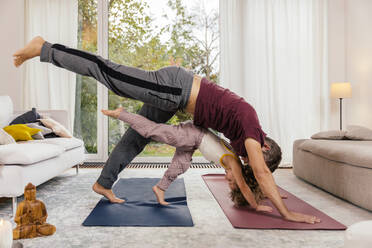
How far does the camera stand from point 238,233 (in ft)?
6.09

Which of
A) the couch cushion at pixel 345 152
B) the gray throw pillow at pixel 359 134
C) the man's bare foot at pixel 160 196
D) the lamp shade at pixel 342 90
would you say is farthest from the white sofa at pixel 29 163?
the lamp shade at pixel 342 90

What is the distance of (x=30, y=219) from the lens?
179 cm

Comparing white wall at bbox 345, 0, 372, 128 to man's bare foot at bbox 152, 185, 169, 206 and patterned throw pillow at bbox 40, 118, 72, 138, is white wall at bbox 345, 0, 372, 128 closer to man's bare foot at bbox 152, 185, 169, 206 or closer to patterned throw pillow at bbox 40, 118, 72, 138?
man's bare foot at bbox 152, 185, 169, 206

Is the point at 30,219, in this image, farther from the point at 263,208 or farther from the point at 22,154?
the point at 263,208

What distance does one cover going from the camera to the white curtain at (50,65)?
4855 mm

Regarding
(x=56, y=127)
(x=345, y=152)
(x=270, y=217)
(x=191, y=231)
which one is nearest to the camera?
(x=191, y=231)

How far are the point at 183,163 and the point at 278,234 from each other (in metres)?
0.89

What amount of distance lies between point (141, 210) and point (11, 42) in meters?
4.09

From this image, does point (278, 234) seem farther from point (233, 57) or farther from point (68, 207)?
point (233, 57)

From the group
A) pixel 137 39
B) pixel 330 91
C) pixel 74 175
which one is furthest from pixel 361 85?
pixel 74 175

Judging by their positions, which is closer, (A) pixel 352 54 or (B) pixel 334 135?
(B) pixel 334 135

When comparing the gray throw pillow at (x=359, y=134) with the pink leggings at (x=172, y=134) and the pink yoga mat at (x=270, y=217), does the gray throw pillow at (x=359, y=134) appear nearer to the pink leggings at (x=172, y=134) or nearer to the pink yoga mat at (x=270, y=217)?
the pink yoga mat at (x=270, y=217)

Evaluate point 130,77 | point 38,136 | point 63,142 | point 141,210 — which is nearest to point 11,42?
point 38,136

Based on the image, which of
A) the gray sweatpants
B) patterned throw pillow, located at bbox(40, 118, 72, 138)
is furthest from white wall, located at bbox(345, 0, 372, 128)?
patterned throw pillow, located at bbox(40, 118, 72, 138)
